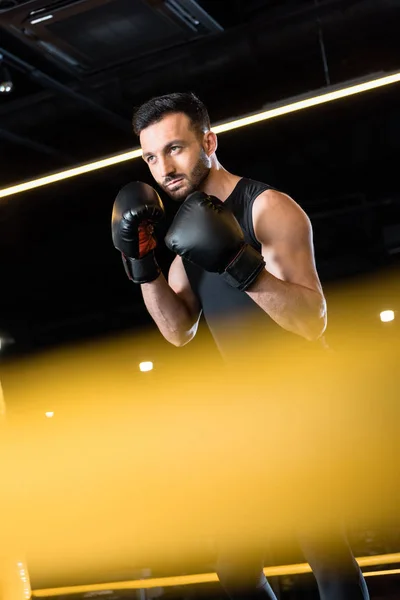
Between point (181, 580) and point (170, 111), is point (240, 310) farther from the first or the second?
point (181, 580)

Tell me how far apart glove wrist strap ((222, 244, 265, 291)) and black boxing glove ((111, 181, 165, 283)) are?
12.4 inches

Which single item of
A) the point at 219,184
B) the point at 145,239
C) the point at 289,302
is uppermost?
the point at 219,184

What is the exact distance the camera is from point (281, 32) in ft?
10.6

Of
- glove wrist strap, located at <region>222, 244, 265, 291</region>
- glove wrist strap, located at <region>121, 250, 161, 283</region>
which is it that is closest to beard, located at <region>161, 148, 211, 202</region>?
glove wrist strap, located at <region>121, 250, 161, 283</region>

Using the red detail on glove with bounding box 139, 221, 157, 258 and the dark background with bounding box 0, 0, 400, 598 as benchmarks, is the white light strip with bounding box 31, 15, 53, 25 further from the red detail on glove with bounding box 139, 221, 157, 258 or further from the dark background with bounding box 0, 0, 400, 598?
the red detail on glove with bounding box 139, 221, 157, 258

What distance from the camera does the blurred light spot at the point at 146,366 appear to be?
429 cm

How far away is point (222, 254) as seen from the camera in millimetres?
1609

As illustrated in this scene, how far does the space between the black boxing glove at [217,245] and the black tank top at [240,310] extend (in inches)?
6.2

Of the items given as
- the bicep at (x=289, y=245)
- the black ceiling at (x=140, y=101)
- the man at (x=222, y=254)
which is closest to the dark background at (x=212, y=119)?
the black ceiling at (x=140, y=101)

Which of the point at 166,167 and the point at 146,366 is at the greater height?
the point at 166,167

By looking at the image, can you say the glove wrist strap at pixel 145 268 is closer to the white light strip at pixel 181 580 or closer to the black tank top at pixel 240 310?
the black tank top at pixel 240 310

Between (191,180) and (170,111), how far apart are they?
7.1 inches

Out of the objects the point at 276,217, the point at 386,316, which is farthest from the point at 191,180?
the point at 386,316

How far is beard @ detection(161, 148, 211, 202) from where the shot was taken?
1849 millimetres
